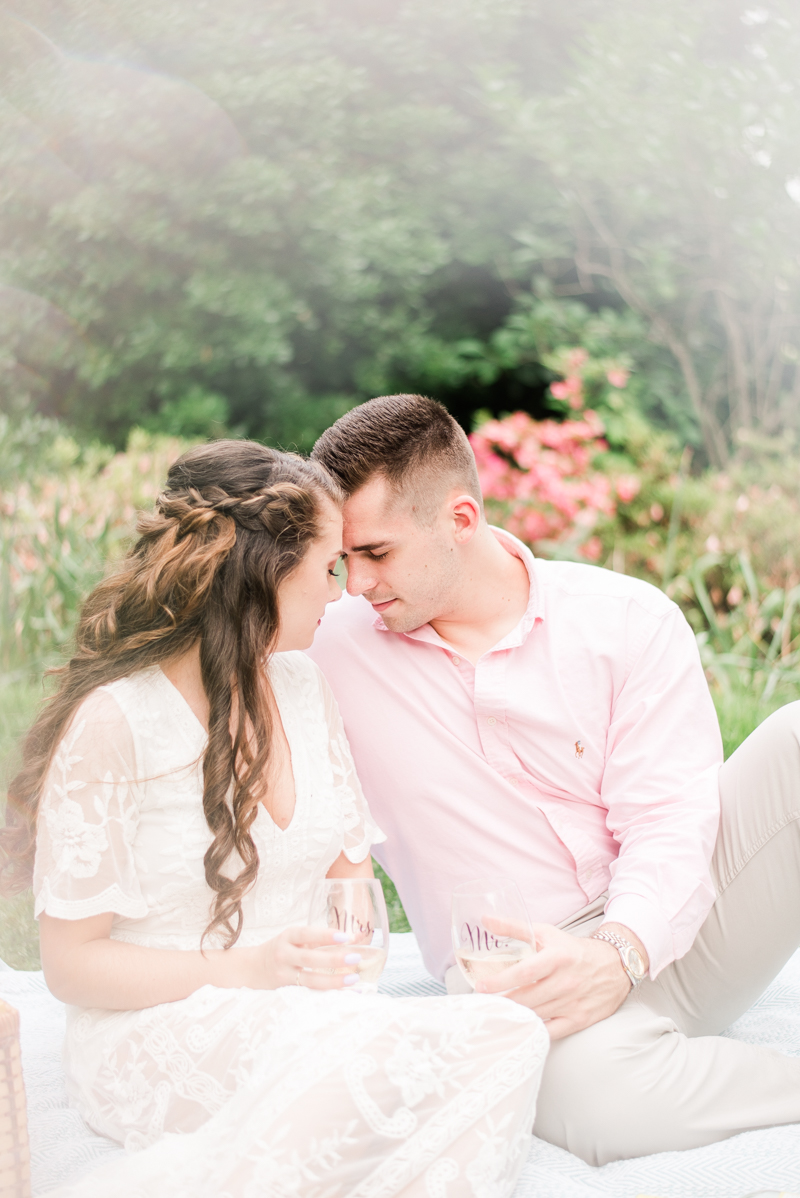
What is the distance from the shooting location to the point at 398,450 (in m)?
2.62

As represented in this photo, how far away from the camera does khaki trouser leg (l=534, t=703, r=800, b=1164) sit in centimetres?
203

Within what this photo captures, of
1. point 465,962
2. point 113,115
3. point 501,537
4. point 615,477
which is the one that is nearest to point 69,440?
point 113,115

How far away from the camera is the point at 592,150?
7.15 metres

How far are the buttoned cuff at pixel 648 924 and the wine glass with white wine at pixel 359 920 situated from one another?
2.31 ft

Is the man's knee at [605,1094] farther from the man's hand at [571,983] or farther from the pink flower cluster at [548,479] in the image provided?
the pink flower cluster at [548,479]

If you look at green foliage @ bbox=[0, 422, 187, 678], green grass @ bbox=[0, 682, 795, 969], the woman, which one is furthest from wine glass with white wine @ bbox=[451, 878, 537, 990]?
green foliage @ bbox=[0, 422, 187, 678]

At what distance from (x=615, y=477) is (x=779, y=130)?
8.21 ft

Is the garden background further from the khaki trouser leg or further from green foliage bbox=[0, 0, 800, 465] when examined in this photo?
the khaki trouser leg

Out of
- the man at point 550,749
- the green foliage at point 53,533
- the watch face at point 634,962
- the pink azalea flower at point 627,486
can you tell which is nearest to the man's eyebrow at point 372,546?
the man at point 550,749

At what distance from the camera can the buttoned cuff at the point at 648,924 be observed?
2.21 m

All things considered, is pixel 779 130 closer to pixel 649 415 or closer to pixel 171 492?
pixel 649 415

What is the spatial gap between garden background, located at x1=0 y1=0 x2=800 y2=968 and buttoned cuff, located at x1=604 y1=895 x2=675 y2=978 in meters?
3.92

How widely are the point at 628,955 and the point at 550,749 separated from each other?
525 mm

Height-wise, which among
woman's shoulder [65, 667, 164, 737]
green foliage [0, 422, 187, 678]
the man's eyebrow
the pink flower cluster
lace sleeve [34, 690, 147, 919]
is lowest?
green foliage [0, 422, 187, 678]
